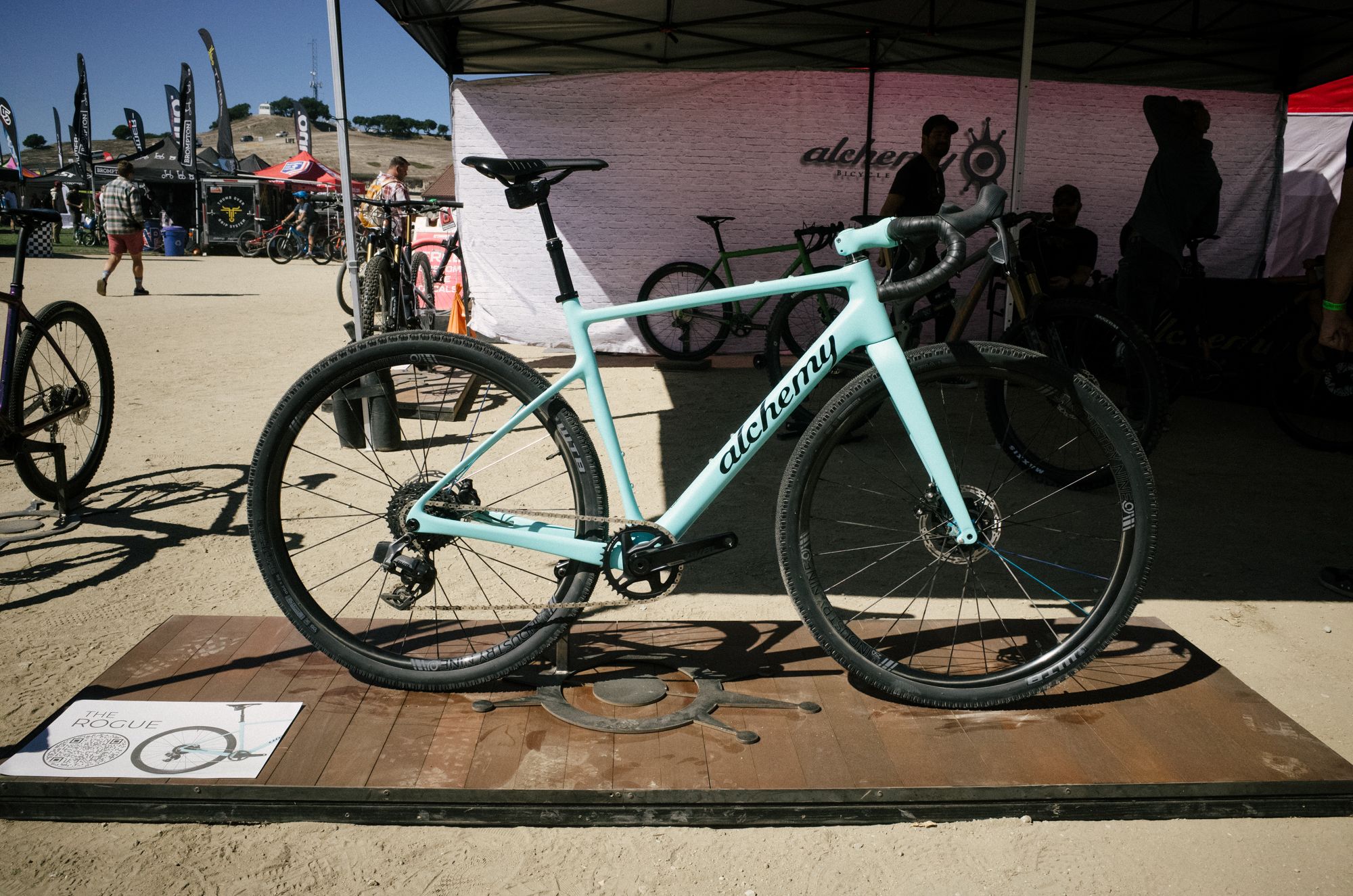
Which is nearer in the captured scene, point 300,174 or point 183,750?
point 183,750

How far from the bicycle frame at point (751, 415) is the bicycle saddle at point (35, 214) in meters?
2.47

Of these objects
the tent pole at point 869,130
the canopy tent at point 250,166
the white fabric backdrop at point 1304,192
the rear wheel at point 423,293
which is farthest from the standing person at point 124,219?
the canopy tent at point 250,166

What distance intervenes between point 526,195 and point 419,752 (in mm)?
1429

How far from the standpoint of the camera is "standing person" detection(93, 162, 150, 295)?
13.1m

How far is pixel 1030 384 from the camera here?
2.28 metres

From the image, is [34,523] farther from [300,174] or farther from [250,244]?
[300,174]

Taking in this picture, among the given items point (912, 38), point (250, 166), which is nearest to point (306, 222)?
point (250, 166)

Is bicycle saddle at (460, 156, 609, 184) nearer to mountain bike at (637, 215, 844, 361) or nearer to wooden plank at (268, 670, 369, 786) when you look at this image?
wooden plank at (268, 670, 369, 786)

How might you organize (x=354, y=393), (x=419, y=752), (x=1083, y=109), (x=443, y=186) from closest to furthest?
(x=419, y=752)
(x=354, y=393)
(x=1083, y=109)
(x=443, y=186)

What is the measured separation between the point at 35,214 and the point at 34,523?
4.31 ft

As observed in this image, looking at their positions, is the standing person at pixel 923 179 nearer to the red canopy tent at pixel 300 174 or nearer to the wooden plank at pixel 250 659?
the wooden plank at pixel 250 659

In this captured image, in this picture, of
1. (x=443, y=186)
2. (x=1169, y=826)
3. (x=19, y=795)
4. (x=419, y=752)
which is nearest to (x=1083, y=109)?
(x=1169, y=826)

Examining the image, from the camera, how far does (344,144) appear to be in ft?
16.6

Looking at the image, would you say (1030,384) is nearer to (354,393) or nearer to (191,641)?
(354,393)
